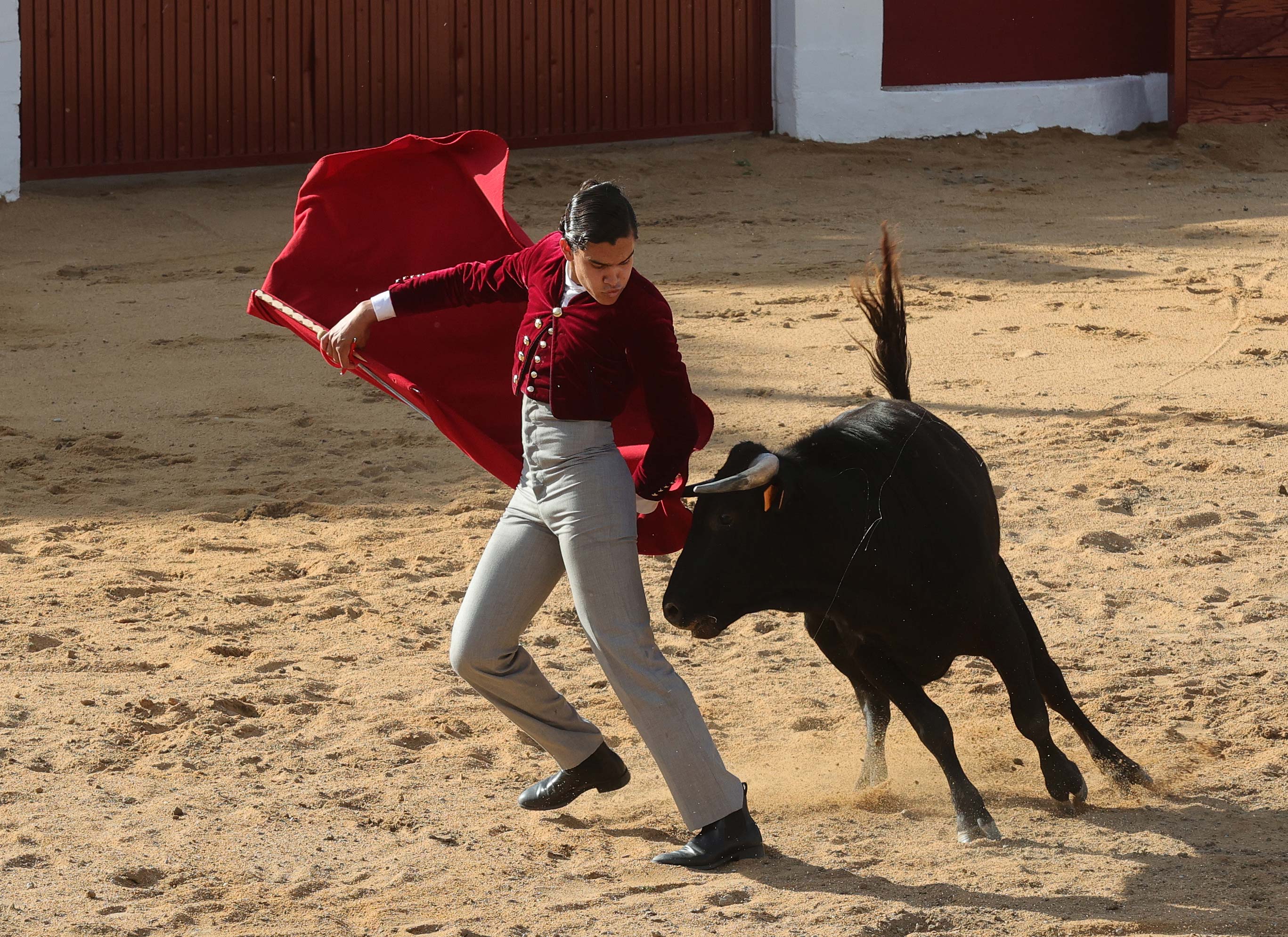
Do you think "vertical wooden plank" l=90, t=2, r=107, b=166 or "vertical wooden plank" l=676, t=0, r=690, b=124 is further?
"vertical wooden plank" l=676, t=0, r=690, b=124

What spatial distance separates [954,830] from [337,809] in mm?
1473

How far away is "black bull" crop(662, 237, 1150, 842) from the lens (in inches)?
131

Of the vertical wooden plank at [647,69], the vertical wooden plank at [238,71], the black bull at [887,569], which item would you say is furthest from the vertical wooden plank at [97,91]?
the black bull at [887,569]

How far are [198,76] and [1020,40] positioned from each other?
722 centimetres

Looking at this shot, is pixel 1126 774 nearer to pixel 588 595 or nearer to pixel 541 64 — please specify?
pixel 588 595

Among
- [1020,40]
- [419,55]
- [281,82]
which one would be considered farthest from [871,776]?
[1020,40]

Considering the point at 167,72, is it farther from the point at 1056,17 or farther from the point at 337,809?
the point at 337,809

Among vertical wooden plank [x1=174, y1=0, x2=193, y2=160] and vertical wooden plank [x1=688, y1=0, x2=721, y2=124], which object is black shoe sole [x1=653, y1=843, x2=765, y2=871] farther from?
vertical wooden plank [x1=688, y1=0, x2=721, y2=124]

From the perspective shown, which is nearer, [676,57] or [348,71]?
[348,71]

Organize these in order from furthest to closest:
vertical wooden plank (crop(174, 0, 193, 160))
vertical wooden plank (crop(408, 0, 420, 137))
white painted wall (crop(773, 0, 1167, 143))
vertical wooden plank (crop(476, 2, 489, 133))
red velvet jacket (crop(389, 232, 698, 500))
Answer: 1. white painted wall (crop(773, 0, 1167, 143))
2. vertical wooden plank (crop(476, 2, 489, 133))
3. vertical wooden plank (crop(408, 0, 420, 137))
4. vertical wooden plank (crop(174, 0, 193, 160))
5. red velvet jacket (crop(389, 232, 698, 500))

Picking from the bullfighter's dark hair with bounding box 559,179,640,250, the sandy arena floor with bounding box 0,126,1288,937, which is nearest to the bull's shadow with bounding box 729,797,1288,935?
the sandy arena floor with bounding box 0,126,1288,937

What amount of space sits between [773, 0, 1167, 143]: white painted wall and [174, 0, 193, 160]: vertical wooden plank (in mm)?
5037

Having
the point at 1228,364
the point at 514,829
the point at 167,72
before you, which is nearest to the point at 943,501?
the point at 514,829

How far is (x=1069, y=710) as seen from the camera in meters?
3.91
